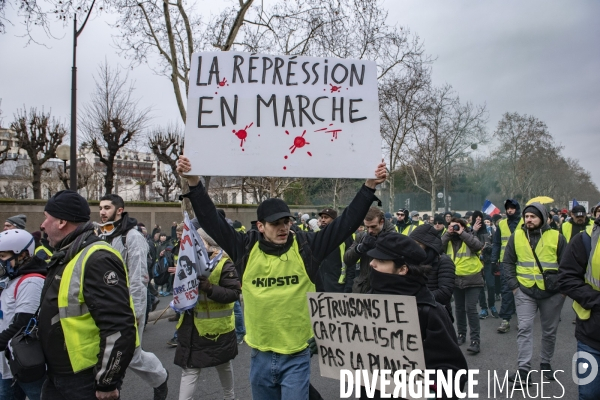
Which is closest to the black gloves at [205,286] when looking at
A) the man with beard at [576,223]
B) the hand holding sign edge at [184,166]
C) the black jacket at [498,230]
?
the hand holding sign edge at [184,166]

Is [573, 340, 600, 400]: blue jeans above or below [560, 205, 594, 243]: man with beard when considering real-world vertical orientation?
below

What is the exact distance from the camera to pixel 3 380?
3.53 metres

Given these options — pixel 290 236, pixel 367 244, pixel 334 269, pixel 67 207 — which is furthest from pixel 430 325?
pixel 334 269

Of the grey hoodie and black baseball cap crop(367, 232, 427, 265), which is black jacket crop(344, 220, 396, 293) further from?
black baseball cap crop(367, 232, 427, 265)

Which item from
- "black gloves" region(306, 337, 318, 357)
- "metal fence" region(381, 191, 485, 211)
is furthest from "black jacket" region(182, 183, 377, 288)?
"metal fence" region(381, 191, 485, 211)

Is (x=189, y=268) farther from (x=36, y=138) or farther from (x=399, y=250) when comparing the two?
(x=36, y=138)

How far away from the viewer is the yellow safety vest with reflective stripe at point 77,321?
2.56 meters

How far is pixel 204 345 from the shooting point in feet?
13.3

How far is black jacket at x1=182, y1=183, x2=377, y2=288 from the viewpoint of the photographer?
10.0 feet

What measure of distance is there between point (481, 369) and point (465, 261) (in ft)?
5.49

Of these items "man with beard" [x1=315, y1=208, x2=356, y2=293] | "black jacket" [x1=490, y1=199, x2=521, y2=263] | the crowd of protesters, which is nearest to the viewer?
the crowd of protesters

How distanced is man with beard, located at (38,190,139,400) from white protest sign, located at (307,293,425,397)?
1.11 metres

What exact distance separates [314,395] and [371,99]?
209cm

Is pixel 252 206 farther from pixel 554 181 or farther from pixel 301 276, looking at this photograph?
pixel 554 181
